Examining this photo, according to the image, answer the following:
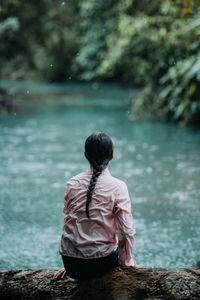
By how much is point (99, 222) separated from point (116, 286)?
1.34 feet

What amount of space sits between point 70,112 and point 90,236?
51.2ft

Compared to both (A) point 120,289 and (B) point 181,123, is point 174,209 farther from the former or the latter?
(B) point 181,123

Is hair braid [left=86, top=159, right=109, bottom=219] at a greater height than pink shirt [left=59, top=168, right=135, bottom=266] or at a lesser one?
greater

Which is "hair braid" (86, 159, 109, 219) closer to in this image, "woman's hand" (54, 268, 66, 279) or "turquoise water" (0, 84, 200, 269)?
"woman's hand" (54, 268, 66, 279)

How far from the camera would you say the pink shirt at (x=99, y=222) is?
286 cm

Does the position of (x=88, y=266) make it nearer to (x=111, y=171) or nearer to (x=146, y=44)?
(x=111, y=171)

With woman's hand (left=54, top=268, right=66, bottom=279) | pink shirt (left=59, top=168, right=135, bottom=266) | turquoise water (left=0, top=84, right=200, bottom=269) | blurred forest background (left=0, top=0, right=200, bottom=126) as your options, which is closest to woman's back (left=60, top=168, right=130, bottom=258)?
pink shirt (left=59, top=168, right=135, bottom=266)

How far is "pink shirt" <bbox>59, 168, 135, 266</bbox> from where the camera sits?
2.86 m

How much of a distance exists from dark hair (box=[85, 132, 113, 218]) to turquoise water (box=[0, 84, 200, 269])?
194 cm

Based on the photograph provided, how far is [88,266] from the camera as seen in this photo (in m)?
2.87

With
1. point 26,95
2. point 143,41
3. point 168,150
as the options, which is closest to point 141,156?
point 168,150

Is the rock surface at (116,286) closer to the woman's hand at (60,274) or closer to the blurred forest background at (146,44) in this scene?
the woman's hand at (60,274)

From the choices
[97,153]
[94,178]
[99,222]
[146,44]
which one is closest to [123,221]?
[99,222]

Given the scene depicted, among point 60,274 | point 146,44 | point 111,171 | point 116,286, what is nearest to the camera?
point 116,286
